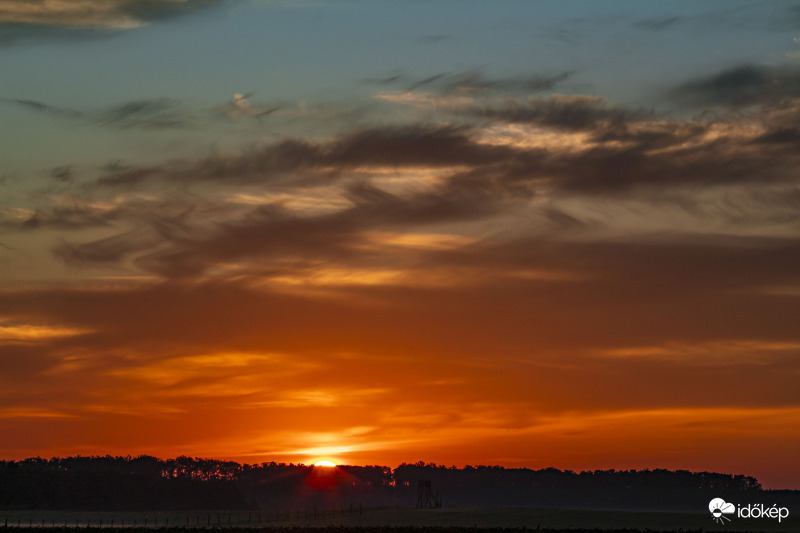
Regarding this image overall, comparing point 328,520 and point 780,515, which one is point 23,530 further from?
point 780,515

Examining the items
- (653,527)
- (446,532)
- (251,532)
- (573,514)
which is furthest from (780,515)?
(251,532)

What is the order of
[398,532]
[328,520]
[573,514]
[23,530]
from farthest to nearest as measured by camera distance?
[328,520]
[573,514]
[23,530]
[398,532]

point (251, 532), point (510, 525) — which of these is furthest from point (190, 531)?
point (510, 525)

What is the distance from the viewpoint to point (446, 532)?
425ft

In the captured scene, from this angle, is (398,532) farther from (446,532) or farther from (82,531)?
(82,531)

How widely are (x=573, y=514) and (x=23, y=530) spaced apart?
91718 mm

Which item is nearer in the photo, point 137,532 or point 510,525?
point 137,532

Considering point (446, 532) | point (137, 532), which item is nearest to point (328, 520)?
point (137, 532)

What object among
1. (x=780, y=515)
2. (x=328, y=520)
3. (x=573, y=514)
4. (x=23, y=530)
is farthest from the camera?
(x=328, y=520)

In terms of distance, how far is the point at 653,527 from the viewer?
150 meters

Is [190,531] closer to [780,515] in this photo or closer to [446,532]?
[446,532]

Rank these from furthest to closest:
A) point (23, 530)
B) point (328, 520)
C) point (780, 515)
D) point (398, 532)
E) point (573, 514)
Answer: point (328, 520)
point (573, 514)
point (780, 515)
point (23, 530)
point (398, 532)

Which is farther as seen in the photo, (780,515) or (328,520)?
(328,520)

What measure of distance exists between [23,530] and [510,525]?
241 ft
